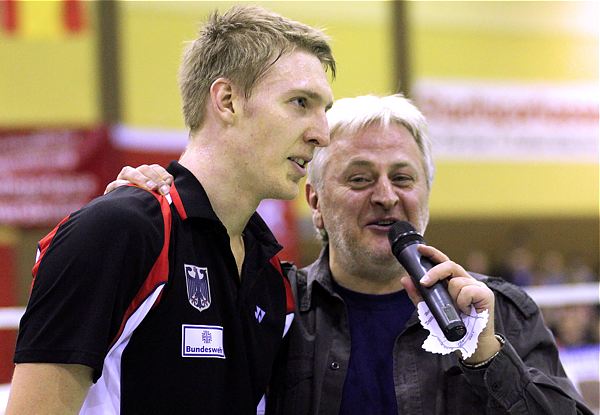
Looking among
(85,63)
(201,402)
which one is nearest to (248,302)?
(201,402)

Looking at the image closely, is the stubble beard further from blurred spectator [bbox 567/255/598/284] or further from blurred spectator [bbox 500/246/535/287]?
blurred spectator [bbox 567/255/598/284]

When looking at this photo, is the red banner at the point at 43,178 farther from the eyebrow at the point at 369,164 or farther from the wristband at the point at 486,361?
the wristband at the point at 486,361

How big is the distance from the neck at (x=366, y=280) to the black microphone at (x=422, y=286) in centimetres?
22

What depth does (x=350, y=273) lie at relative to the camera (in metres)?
2.56

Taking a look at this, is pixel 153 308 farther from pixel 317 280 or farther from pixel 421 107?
pixel 421 107

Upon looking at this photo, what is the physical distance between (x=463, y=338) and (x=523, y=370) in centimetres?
22

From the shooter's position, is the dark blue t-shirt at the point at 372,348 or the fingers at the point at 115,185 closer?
the fingers at the point at 115,185

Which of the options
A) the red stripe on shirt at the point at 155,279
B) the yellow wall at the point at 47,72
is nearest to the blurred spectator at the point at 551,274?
the yellow wall at the point at 47,72

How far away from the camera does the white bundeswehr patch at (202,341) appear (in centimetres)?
196

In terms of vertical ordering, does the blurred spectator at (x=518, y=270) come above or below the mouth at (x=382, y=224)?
below

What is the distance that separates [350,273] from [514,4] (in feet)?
29.5

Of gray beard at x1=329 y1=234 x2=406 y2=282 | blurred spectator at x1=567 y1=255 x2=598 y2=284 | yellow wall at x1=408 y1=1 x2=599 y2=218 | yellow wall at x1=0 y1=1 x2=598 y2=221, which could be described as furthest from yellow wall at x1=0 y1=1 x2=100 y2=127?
gray beard at x1=329 y1=234 x2=406 y2=282

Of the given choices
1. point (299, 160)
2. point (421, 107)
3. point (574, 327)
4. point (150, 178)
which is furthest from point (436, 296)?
point (421, 107)

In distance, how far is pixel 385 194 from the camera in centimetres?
244
